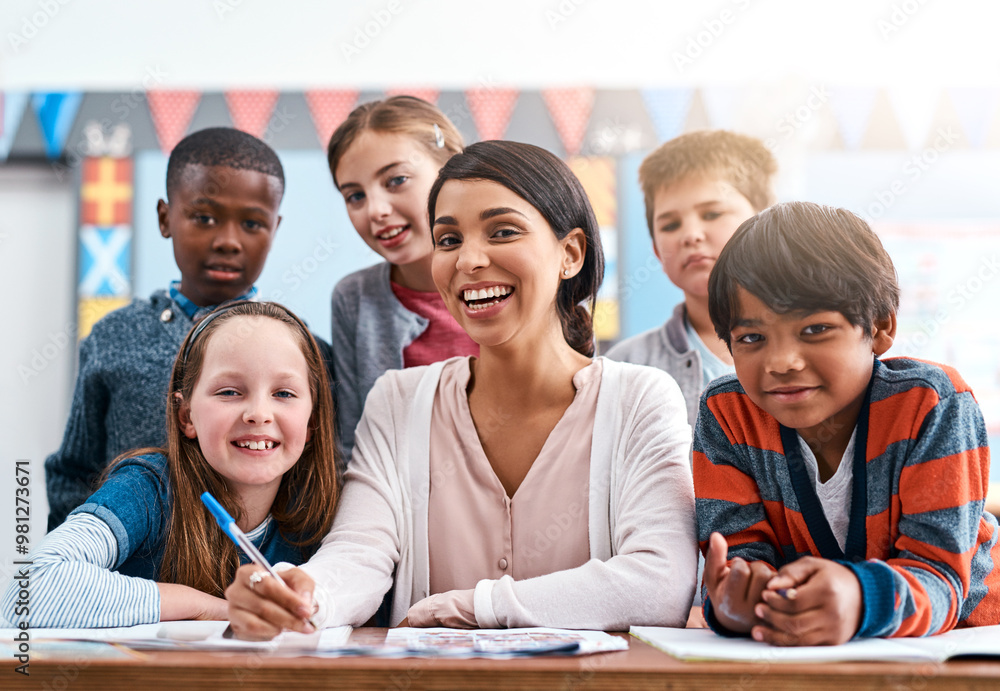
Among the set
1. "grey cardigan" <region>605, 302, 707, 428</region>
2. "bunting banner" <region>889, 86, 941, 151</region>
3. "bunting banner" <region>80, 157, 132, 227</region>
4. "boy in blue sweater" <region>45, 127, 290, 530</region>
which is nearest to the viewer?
"boy in blue sweater" <region>45, 127, 290, 530</region>

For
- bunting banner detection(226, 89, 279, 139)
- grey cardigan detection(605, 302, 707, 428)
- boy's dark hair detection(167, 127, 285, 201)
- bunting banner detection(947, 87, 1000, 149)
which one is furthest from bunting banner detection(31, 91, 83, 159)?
bunting banner detection(947, 87, 1000, 149)

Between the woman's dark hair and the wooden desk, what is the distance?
0.76 m

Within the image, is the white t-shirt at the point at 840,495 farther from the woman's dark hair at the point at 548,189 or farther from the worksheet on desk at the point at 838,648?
the woman's dark hair at the point at 548,189

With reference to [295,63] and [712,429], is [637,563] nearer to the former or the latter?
[712,429]

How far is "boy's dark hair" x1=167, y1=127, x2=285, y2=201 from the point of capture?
161 cm

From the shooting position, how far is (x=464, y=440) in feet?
4.25

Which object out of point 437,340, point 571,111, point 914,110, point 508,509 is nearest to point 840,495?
point 508,509

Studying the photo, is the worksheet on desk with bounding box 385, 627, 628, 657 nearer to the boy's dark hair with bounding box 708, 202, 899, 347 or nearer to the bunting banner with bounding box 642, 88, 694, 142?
the boy's dark hair with bounding box 708, 202, 899, 347

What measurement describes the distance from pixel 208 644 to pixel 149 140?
3.09 meters

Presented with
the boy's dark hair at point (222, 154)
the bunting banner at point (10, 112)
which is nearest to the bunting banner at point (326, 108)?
the bunting banner at point (10, 112)

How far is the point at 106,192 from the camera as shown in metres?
3.40

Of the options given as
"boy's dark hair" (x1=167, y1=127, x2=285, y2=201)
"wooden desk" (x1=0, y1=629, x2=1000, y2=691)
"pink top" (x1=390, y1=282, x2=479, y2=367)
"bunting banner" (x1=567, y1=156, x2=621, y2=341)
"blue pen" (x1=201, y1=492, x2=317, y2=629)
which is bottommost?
"wooden desk" (x1=0, y1=629, x2=1000, y2=691)

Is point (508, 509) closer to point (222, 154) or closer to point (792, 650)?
point (792, 650)

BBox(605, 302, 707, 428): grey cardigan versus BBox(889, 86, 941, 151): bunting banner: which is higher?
BBox(889, 86, 941, 151): bunting banner
